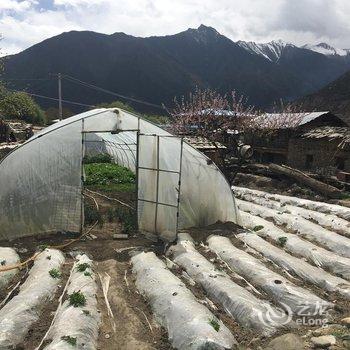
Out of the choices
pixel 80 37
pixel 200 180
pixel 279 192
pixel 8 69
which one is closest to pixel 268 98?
pixel 80 37

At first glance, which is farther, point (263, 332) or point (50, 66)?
point (50, 66)

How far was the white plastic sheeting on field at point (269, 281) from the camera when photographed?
25.4ft

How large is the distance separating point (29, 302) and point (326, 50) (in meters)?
149

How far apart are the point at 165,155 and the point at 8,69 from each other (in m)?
96.7

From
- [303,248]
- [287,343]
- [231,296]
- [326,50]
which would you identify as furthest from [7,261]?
[326,50]

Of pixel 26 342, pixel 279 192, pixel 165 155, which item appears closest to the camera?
→ pixel 26 342

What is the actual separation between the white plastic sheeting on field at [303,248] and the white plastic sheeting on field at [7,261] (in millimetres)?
6966

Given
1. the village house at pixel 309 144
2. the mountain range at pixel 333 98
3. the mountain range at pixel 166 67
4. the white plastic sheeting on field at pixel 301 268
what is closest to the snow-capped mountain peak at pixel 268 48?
the mountain range at pixel 166 67

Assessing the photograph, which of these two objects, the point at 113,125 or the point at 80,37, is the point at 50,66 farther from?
the point at 113,125

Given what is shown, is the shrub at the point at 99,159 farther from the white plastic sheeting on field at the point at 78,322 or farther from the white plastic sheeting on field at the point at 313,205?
the white plastic sheeting on field at the point at 78,322

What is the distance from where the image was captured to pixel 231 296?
787cm

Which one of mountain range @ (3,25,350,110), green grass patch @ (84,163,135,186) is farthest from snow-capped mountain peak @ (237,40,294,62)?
green grass patch @ (84,163,135,186)

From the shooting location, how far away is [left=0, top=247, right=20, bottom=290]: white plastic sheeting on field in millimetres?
8878

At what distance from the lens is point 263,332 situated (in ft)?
22.6
